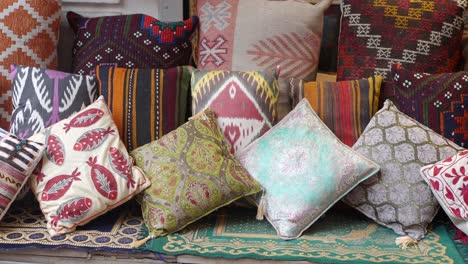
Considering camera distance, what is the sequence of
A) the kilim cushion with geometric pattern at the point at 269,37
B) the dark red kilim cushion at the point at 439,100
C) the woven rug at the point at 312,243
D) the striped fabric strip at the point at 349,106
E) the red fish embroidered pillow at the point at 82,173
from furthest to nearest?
the kilim cushion with geometric pattern at the point at 269,37, the striped fabric strip at the point at 349,106, the dark red kilim cushion at the point at 439,100, the red fish embroidered pillow at the point at 82,173, the woven rug at the point at 312,243

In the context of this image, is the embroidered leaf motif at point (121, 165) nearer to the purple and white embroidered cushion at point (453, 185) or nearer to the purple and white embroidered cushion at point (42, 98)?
the purple and white embroidered cushion at point (42, 98)

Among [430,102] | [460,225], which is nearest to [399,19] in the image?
[430,102]

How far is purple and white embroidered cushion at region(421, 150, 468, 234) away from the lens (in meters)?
1.95

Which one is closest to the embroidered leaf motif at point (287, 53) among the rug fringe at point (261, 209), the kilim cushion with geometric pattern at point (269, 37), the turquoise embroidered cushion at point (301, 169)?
the kilim cushion with geometric pattern at point (269, 37)

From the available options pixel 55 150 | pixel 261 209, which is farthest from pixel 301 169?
pixel 55 150

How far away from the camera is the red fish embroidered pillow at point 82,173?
2012 millimetres

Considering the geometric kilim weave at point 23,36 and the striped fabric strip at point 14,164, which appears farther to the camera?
the geometric kilim weave at point 23,36

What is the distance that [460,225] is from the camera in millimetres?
1989

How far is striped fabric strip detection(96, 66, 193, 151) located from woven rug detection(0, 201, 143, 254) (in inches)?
11.6

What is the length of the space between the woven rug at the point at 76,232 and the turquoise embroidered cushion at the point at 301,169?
481 millimetres

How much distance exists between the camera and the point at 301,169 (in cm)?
210

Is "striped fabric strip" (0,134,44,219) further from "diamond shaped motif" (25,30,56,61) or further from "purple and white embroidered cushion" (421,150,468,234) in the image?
"purple and white embroidered cushion" (421,150,468,234)

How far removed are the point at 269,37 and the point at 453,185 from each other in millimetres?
903

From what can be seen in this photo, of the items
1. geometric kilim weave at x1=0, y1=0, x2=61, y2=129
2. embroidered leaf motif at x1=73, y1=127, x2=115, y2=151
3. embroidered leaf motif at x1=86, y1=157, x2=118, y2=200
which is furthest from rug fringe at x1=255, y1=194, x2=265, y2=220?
geometric kilim weave at x1=0, y1=0, x2=61, y2=129
